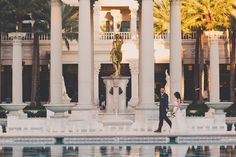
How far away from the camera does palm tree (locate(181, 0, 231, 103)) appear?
196ft

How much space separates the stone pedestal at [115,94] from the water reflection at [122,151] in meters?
15.1

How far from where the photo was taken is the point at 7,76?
7162cm

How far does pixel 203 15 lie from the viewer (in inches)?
2408

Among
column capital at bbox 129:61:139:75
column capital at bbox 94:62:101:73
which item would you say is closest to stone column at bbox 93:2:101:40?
column capital at bbox 94:62:101:73

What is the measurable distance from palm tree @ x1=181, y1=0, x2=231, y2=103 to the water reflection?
34.3 meters

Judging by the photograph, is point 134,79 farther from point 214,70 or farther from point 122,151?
point 122,151

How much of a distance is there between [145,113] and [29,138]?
918 centimetres

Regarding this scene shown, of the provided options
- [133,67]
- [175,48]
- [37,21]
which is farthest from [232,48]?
[175,48]

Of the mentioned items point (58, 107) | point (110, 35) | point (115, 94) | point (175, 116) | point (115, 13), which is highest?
point (115, 13)

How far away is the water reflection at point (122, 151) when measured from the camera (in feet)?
72.9

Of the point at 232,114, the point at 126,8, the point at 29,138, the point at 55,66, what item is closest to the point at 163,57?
the point at 126,8

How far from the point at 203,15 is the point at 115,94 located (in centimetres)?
2210

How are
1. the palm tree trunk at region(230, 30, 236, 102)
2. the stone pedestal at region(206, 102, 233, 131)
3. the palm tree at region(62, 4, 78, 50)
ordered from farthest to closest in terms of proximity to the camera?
the palm tree at region(62, 4, 78, 50) < the palm tree trunk at region(230, 30, 236, 102) < the stone pedestal at region(206, 102, 233, 131)

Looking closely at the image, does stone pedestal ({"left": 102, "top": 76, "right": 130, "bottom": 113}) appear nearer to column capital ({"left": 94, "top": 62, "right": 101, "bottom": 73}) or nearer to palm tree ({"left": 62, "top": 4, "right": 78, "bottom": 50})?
palm tree ({"left": 62, "top": 4, "right": 78, "bottom": 50})
